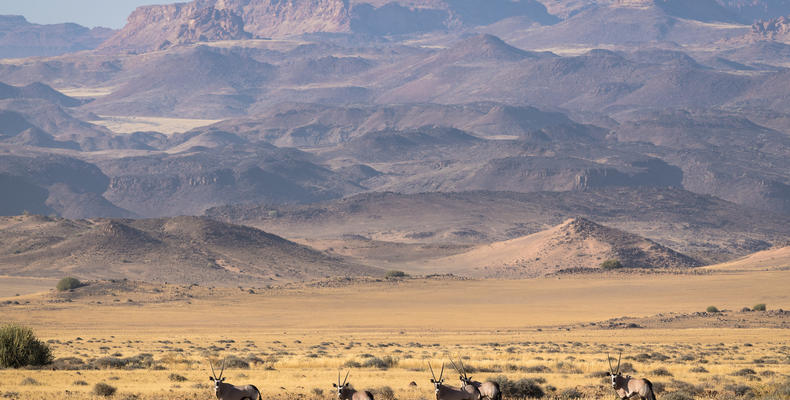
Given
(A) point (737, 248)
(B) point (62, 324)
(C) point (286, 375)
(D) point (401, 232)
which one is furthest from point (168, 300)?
(A) point (737, 248)

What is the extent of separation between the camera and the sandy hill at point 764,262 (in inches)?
4055

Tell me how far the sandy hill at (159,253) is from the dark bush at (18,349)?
7280 centimetres

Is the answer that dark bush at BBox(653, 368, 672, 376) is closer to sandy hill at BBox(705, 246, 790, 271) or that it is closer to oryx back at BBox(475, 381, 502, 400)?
oryx back at BBox(475, 381, 502, 400)

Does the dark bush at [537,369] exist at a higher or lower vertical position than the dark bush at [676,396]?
lower

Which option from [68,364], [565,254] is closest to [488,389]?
[68,364]

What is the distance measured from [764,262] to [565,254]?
2386 centimetres

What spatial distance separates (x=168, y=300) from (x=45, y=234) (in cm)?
4798

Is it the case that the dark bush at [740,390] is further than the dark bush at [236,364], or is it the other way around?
the dark bush at [236,364]

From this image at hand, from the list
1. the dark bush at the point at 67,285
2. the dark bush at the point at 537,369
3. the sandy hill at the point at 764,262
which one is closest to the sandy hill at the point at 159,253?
the dark bush at the point at 67,285

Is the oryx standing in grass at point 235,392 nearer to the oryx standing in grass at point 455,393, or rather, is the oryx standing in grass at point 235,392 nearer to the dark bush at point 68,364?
the oryx standing in grass at point 455,393

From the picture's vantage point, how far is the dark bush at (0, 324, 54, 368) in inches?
1243

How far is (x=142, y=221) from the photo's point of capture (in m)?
132

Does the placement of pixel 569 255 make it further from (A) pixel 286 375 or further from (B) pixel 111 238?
(A) pixel 286 375

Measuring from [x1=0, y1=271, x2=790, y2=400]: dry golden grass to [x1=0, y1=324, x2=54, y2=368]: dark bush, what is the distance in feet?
4.81
